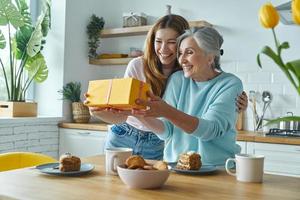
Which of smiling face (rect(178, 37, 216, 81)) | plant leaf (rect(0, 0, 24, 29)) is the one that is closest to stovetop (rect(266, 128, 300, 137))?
smiling face (rect(178, 37, 216, 81))

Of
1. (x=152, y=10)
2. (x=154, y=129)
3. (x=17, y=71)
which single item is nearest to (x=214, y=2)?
(x=152, y=10)

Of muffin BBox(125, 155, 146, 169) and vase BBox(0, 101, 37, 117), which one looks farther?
vase BBox(0, 101, 37, 117)

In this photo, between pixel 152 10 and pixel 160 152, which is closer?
pixel 160 152

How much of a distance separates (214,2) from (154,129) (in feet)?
7.93

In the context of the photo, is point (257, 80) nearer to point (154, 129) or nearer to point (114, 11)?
point (114, 11)

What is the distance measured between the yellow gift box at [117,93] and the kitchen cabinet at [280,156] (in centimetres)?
179

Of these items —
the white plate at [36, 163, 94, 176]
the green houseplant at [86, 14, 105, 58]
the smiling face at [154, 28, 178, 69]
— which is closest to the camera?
the white plate at [36, 163, 94, 176]

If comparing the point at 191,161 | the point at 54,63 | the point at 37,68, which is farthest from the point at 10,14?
the point at 191,161

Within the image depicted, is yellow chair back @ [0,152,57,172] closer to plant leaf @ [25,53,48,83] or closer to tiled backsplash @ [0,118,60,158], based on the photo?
tiled backsplash @ [0,118,60,158]

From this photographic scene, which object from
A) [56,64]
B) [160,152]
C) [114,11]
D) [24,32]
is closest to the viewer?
[160,152]

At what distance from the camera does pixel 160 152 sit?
206cm

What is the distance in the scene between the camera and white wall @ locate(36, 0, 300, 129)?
352 centimetres

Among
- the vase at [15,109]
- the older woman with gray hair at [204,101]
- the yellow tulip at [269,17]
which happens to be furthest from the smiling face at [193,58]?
the vase at [15,109]

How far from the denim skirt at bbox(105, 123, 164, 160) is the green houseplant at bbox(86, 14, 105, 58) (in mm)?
2269
